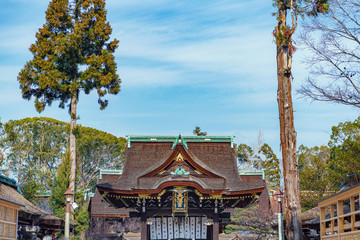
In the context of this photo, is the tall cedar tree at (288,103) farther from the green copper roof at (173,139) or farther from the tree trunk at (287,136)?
the green copper roof at (173,139)

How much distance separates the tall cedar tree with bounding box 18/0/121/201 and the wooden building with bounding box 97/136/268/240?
23.8 ft

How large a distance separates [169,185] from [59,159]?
1485 inches

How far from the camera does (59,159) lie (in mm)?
56781

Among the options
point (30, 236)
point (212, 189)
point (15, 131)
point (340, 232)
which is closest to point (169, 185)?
point (212, 189)

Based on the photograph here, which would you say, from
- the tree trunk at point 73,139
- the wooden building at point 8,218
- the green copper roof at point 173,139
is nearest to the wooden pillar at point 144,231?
the tree trunk at point 73,139

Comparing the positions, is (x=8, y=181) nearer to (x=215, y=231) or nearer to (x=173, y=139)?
(x=215, y=231)

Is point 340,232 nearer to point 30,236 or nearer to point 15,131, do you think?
point 30,236

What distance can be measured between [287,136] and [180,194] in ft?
36.4

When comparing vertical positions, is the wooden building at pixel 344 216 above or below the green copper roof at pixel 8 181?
below

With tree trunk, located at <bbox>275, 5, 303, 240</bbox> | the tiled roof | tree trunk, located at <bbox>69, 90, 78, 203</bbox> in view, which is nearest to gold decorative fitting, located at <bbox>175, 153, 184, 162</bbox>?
the tiled roof

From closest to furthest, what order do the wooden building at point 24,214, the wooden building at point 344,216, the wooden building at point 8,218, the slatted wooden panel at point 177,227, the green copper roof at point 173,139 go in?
the wooden building at point 344,216 → the wooden building at point 8,218 → the wooden building at point 24,214 → the slatted wooden panel at point 177,227 → the green copper roof at point 173,139

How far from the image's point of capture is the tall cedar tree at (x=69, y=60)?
30172 millimetres

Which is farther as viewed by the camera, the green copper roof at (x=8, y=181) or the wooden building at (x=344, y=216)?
the green copper roof at (x=8, y=181)

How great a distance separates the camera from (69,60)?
30.8 m
